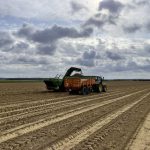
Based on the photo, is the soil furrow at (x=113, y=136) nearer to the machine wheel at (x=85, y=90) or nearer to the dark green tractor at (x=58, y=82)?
the machine wheel at (x=85, y=90)

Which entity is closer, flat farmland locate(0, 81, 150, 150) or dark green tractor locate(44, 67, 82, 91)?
flat farmland locate(0, 81, 150, 150)

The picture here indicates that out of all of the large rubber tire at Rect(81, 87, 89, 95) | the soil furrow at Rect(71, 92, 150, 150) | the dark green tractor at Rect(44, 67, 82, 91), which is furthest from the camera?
the dark green tractor at Rect(44, 67, 82, 91)

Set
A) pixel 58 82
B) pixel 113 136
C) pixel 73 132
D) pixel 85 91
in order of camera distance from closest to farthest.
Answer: pixel 113 136 < pixel 73 132 < pixel 85 91 < pixel 58 82

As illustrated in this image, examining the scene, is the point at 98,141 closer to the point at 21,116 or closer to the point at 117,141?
the point at 117,141

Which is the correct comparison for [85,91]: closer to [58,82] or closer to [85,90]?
[85,90]

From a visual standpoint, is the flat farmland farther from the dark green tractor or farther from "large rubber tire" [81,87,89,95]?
the dark green tractor

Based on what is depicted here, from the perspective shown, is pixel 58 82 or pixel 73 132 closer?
pixel 73 132

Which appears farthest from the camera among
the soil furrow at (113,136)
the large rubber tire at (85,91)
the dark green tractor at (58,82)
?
the dark green tractor at (58,82)

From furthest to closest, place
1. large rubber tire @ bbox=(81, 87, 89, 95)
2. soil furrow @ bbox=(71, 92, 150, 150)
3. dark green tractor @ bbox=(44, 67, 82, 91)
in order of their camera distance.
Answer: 1. dark green tractor @ bbox=(44, 67, 82, 91)
2. large rubber tire @ bbox=(81, 87, 89, 95)
3. soil furrow @ bbox=(71, 92, 150, 150)

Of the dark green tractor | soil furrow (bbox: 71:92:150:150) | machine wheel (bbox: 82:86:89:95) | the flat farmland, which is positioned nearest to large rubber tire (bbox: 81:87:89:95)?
machine wheel (bbox: 82:86:89:95)

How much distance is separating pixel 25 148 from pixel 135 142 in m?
2.92

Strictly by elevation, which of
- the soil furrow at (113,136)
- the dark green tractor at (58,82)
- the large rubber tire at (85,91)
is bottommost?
the soil furrow at (113,136)

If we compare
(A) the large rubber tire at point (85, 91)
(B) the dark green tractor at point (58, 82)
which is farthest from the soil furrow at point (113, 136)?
(B) the dark green tractor at point (58, 82)

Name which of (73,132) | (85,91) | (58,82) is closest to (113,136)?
(73,132)
